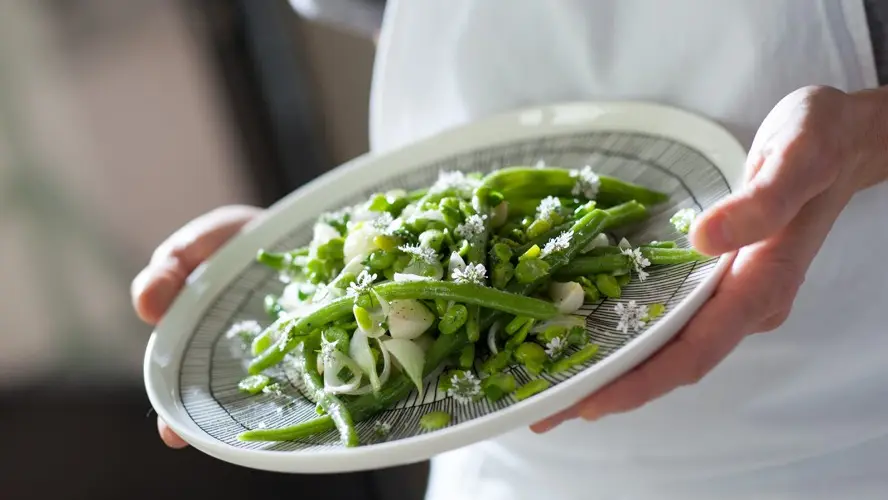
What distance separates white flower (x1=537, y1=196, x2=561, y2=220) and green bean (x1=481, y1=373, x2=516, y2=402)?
24cm

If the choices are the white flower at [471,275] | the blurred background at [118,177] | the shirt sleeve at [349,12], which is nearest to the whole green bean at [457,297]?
the white flower at [471,275]

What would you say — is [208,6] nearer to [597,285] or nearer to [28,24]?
[28,24]

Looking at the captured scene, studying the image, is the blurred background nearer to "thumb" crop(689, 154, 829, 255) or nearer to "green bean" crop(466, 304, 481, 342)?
"green bean" crop(466, 304, 481, 342)

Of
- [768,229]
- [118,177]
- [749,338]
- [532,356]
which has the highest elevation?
[768,229]

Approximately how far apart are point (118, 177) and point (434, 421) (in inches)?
77.3

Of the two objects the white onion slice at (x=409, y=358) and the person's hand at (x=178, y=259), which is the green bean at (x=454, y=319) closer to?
the white onion slice at (x=409, y=358)

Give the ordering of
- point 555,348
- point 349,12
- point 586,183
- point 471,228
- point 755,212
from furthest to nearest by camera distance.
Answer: point 349,12, point 586,183, point 471,228, point 555,348, point 755,212

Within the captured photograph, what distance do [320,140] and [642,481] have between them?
6.29 ft

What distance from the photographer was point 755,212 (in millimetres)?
798

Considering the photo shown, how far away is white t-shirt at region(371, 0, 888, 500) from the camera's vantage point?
1.04m

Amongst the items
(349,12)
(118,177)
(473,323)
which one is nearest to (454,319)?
(473,323)

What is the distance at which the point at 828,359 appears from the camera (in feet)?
3.52

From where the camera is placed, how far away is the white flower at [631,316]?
89 cm

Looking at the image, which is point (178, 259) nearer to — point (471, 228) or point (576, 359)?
point (471, 228)
